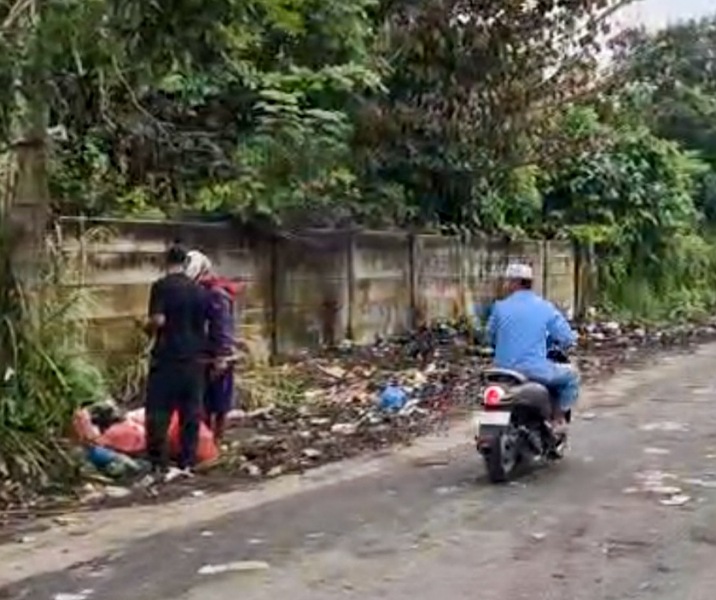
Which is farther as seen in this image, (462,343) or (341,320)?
(462,343)

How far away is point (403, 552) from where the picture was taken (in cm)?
774

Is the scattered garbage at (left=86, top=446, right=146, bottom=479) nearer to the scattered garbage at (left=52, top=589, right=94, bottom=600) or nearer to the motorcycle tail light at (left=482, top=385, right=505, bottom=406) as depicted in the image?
the motorcycle tail light at (left=482, top=385, right=505, bottom=406)

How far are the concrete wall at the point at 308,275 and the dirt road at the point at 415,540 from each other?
3.01 m

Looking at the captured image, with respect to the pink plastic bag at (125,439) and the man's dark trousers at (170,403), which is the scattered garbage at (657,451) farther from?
the pink plastic bag at (125,439)

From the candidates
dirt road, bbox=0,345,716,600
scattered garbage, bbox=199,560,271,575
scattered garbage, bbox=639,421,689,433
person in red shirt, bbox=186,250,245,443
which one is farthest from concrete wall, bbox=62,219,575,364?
Answer: scattered garbage, bbox=199,560,271,575

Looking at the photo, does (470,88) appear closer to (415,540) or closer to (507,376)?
(507,376)

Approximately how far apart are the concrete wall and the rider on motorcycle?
354 centimetres

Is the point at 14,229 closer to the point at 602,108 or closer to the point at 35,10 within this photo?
the point at 35,10

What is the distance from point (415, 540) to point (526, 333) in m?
2.71

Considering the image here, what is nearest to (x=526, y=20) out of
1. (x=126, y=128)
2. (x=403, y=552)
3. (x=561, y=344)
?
(x=126, y=128)

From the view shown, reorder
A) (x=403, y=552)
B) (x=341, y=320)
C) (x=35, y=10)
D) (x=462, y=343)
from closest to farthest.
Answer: (x=403, y=552), (x=35, y=10), (x=341, y=320), (x=462, y=343)

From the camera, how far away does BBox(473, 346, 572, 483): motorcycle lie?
998 cm

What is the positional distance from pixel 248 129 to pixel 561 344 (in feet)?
20.3

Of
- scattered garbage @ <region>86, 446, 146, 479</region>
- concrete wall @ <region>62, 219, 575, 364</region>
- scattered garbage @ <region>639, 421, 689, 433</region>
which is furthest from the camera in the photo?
scattered garbage @ <region>639, 421, 689, 433</region>
